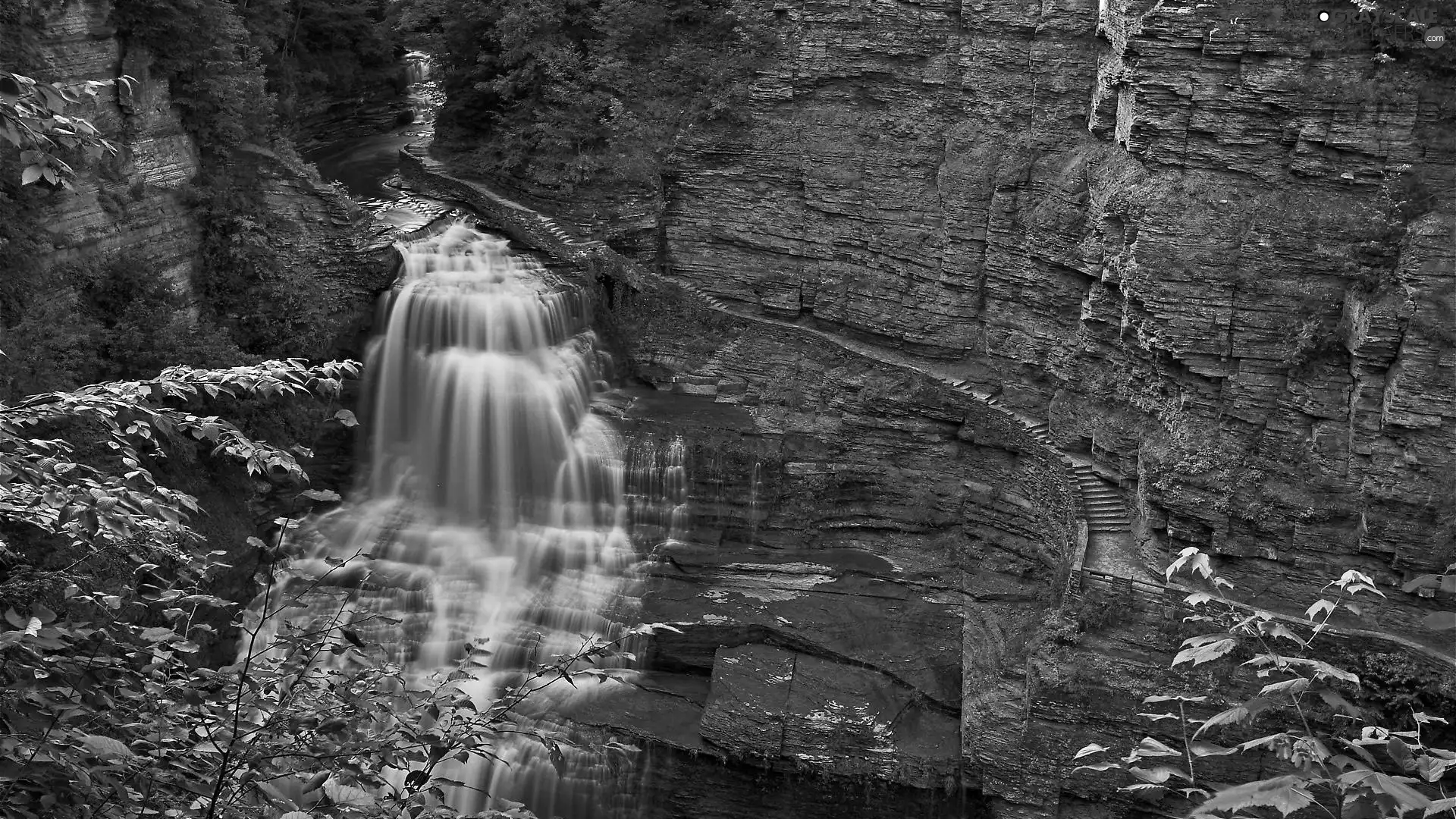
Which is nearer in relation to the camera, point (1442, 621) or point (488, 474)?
point (1442, 621)

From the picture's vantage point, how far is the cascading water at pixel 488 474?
76.2 ft

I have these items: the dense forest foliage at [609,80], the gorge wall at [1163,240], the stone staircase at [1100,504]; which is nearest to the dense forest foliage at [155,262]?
the dense forest foliage at [609,80]

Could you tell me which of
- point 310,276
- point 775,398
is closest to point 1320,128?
point 775,398

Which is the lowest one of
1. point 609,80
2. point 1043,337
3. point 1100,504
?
point 1100,504

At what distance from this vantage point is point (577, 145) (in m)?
32.3

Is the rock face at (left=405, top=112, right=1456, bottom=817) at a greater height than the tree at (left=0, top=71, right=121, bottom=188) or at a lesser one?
lesser

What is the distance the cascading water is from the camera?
2322 cm

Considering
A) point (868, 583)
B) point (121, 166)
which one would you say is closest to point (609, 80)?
point (121, 166)

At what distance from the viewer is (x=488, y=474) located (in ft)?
85.1

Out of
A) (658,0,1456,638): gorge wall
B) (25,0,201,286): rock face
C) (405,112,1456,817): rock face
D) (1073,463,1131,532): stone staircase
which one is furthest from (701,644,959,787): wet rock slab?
(25,0,201,286): rock face

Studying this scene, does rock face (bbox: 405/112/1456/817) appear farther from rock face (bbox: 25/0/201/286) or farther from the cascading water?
rock face (bbox: 25/0/201/286)

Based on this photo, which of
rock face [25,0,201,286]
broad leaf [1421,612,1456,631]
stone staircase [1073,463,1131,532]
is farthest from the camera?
rock face [25,0,201,286]

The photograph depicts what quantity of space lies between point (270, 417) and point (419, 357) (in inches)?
137

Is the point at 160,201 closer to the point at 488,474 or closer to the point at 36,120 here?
the point at 488,474
